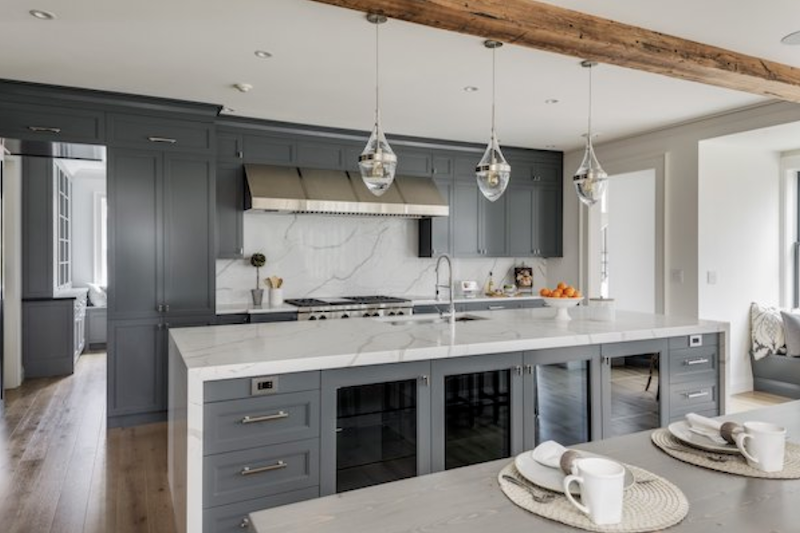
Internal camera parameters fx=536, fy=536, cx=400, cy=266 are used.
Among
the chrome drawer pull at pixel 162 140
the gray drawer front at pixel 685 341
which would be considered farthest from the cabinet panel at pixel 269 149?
the gray drawer front at pixel 685 341

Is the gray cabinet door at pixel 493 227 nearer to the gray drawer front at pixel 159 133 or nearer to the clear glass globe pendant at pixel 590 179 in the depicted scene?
the clear glass globe pendant at pixel 590 179

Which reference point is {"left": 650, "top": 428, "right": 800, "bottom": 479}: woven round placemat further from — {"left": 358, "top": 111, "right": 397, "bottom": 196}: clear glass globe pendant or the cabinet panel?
the cabinet panel

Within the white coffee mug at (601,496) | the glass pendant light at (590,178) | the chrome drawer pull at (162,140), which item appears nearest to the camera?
the white coffee mug at (601,496)

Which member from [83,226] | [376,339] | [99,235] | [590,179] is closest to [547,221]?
[590,179]

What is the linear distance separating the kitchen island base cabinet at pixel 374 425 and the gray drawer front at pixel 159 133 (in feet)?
9.56

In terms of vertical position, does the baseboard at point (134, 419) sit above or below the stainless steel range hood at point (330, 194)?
below

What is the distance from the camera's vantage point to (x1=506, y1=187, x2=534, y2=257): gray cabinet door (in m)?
6.33

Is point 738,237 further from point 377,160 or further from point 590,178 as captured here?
point 377,160

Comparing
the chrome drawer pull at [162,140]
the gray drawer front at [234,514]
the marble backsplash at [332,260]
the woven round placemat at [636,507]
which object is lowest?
the gray drawer front at [234,514]

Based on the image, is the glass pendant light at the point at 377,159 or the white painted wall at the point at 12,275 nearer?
the glass pendant light at the point at 377,159

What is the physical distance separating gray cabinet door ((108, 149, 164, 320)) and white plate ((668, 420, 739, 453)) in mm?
3905

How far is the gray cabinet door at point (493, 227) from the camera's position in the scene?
243 inches

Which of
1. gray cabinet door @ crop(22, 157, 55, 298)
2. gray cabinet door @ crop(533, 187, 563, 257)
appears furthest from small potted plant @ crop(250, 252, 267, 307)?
gray cabinet door @ crop(533, 187, 563, 257)

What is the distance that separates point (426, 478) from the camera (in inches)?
43.8
